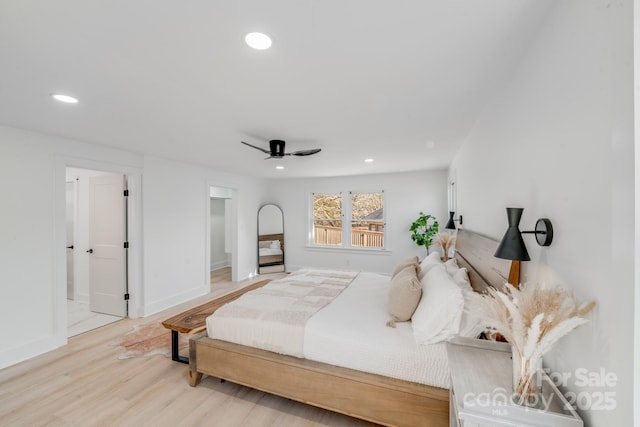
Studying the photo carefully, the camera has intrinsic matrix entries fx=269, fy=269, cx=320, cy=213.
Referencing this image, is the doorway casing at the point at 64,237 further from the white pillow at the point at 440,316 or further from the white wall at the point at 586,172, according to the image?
the white wall at the point at 586,172

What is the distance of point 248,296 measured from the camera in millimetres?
2748

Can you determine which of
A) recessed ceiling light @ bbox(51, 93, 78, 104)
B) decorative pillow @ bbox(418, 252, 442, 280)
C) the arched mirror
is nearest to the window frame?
the arched mirror

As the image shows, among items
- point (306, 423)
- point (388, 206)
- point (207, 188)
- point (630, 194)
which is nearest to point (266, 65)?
point (630, 194)

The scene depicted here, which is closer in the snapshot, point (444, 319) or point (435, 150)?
point (444, 319)

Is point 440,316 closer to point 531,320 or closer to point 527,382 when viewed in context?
point 527,382

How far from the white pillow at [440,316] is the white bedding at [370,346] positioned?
0.06m

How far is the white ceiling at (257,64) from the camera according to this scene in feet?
3.88

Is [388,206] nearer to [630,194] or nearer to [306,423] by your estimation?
[306,423]

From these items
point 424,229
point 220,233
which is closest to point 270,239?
point 220,233

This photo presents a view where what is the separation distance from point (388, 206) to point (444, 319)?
431 cm

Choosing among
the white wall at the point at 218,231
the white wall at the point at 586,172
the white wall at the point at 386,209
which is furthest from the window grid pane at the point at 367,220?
the white wall at the point at 586,172

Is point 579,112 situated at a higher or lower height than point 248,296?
higher

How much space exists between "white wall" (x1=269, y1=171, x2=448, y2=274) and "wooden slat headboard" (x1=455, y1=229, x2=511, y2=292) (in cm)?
282

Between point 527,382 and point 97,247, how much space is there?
521 cm
